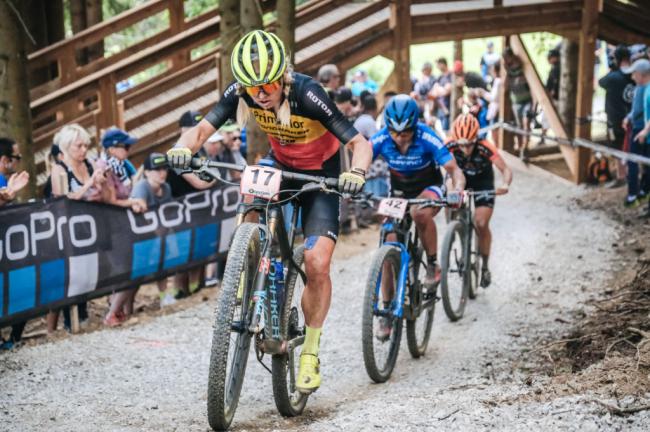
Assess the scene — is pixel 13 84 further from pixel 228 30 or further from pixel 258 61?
pixel 258 61

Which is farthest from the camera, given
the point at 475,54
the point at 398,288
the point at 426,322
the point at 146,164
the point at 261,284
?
the point at 475,54

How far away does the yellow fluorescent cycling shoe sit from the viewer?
5473 millimetres

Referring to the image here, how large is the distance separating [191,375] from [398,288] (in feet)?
5.89

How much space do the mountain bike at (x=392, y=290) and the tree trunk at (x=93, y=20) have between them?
9541 millimetres

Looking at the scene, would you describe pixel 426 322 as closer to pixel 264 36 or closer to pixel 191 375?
pixel 191 375

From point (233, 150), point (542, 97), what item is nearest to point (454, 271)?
point (233, 150)

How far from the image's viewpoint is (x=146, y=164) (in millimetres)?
9203

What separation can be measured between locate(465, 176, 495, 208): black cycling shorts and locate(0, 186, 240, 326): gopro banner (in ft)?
8.99

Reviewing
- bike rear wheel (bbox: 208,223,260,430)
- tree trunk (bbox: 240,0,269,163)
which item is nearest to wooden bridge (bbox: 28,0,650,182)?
tree trunk (bbox: 240,0,269,163)

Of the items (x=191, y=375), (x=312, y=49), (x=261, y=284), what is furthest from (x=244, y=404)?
Answer: (x=312, y=49)

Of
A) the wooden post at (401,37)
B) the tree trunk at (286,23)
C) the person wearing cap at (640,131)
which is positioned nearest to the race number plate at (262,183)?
the tree trunk at (286,23)

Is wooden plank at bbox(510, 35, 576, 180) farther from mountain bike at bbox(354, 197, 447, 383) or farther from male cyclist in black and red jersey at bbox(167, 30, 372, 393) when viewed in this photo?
male cyclist in black and red jersey at bbox(167, 30, 372, 393)

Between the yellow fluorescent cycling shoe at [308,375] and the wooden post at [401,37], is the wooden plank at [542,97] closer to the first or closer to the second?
the wooden post at [401,37]

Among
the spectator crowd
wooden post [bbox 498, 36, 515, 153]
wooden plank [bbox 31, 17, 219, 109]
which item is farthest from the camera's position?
wooden post [bbox 498, 36, 515, 153]
